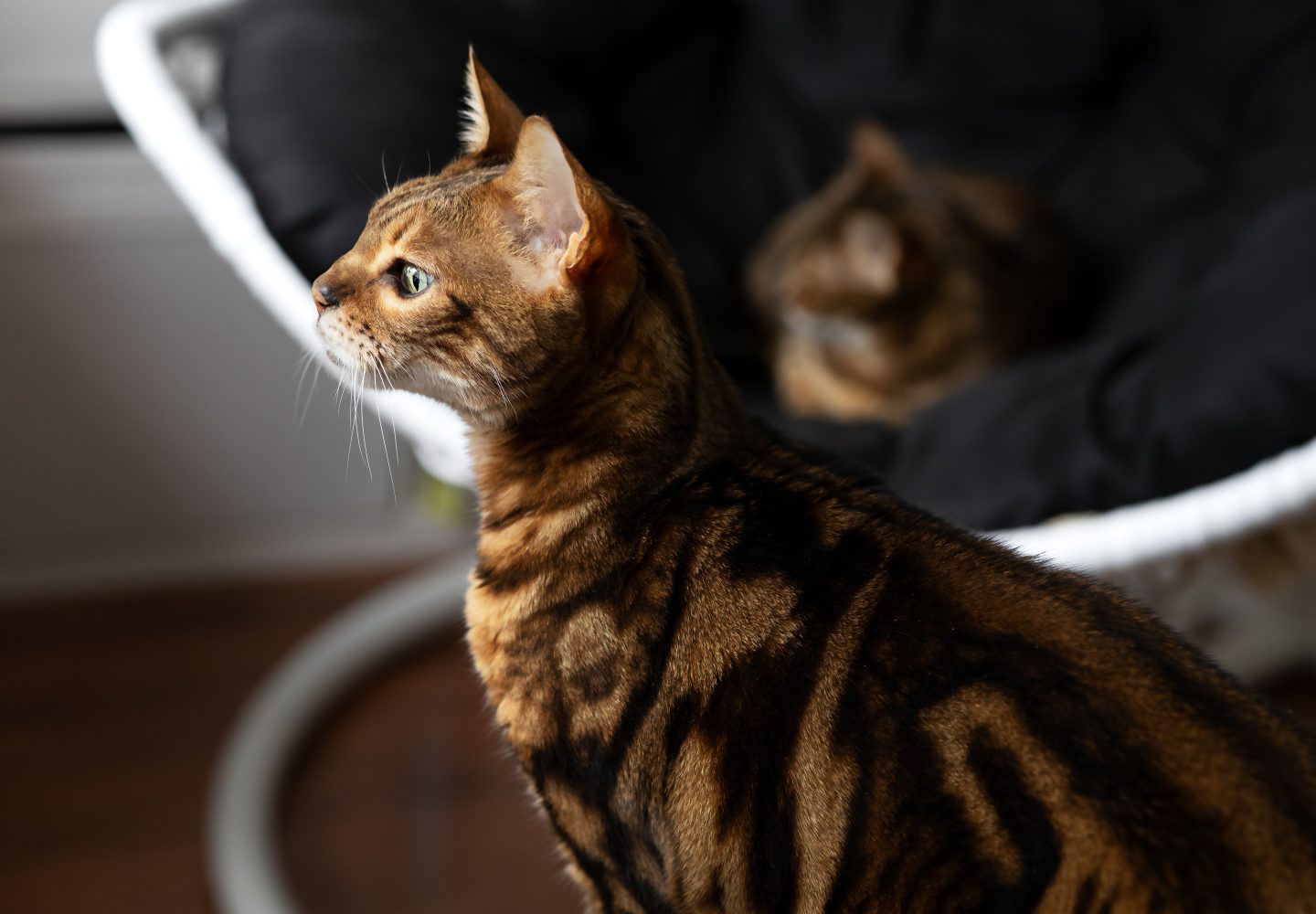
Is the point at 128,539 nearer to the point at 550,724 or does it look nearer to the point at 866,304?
the point at 866,304

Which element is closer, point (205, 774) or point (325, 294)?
point (325, 294)

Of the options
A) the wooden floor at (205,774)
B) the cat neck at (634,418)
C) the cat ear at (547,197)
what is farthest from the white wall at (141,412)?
the cat ear at (547,197)

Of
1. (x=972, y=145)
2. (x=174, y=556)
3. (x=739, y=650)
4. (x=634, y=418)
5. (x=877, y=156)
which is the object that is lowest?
(x=174, y=556)

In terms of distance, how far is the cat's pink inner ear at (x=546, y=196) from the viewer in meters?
0.60

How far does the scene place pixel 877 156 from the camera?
170cm

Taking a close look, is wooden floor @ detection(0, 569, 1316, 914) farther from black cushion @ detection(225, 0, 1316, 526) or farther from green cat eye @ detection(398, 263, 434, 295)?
green cat eye @ detection(398, 263, 434, 295)

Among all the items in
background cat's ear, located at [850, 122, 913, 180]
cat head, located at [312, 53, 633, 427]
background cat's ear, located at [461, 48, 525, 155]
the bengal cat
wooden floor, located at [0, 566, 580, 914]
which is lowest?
wooden floor, located at [0, 566, 580, 914]

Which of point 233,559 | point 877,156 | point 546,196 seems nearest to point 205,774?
point 233,559

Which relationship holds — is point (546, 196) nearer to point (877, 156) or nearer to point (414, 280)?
point (414, 280)

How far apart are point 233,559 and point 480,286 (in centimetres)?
170

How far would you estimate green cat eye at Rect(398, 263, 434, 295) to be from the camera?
0.72m

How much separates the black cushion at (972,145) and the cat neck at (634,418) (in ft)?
1.35

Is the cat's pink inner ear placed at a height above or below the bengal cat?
above

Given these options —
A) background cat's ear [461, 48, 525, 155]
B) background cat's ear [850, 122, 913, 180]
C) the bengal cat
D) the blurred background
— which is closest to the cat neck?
the bengal cat
